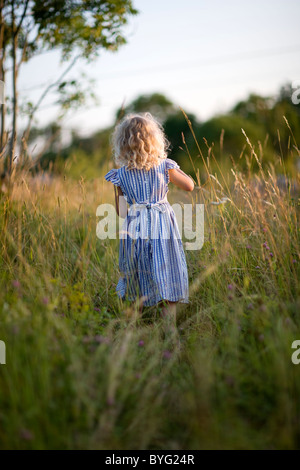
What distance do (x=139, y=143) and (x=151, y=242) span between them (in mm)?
642

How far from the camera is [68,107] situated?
160 inches

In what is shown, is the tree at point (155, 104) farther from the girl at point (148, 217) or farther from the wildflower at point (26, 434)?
the wildflower at point (26, 434)

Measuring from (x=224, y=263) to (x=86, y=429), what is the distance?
4.59 ft

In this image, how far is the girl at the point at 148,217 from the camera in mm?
2164

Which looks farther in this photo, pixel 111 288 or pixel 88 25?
pixel 88 25

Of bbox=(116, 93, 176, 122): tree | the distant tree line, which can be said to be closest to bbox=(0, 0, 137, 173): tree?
the distant tree line

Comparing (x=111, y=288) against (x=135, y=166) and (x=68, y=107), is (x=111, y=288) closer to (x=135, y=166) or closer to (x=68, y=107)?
(x=135, y=166)

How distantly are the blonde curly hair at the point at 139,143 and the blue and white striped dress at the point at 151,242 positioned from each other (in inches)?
2.5

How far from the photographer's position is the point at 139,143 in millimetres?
2111

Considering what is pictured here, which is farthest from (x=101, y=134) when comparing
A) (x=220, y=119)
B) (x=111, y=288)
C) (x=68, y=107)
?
(x=111, y=288)

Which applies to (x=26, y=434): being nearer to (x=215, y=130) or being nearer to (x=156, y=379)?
(x=156, y=379)

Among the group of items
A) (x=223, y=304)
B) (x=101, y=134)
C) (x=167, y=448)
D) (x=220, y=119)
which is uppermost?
(x=101, y=134)

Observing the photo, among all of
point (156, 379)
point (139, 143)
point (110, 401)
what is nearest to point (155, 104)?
point (139, 143)

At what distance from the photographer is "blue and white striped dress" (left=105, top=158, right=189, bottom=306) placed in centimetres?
221
